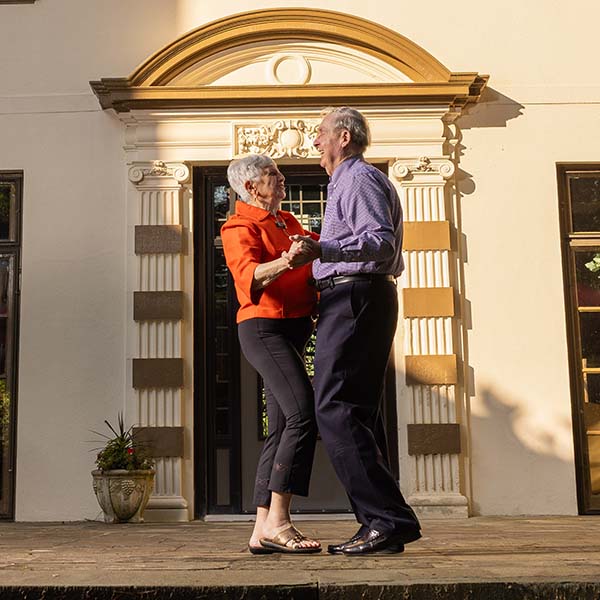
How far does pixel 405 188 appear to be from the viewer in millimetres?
6461

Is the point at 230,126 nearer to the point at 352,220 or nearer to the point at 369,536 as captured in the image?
the point at 352,220

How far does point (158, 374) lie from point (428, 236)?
1.87m

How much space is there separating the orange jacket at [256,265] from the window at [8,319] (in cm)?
321

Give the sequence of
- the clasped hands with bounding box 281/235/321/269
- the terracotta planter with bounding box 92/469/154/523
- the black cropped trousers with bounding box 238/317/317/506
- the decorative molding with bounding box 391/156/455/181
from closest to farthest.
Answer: the clasped hands with bounding box 281/235/321/269
the black cropped trousers with bounding box 238/317/317/506
the terracotta planter with bounding box 92/469/154/523
the decorative molding with bounding box 391/156/455/181

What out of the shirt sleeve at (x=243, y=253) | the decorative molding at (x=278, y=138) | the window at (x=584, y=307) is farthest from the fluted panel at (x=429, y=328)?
the shirt sleeve at (x=243, y=253)

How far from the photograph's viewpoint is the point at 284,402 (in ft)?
11.5

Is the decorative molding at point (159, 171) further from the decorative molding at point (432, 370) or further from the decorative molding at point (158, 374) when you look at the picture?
the decorative molding at point (432, 370)

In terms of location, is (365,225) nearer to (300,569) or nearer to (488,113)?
(300,569)

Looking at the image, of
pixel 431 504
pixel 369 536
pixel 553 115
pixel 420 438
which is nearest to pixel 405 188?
pixel 553 115

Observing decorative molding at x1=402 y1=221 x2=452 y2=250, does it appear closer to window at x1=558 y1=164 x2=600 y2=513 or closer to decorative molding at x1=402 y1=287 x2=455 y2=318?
decorative molding at x1=402 y1=287 x2=455 y2=318

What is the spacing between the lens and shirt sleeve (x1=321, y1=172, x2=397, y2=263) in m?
3.29

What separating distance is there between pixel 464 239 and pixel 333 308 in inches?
128

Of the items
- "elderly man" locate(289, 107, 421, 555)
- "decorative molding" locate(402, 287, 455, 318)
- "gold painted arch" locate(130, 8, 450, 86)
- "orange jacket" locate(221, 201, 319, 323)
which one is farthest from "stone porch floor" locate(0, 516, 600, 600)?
"gold painted arch" locate(130, 8, 450, 86)

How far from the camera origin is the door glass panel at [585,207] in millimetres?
6562
